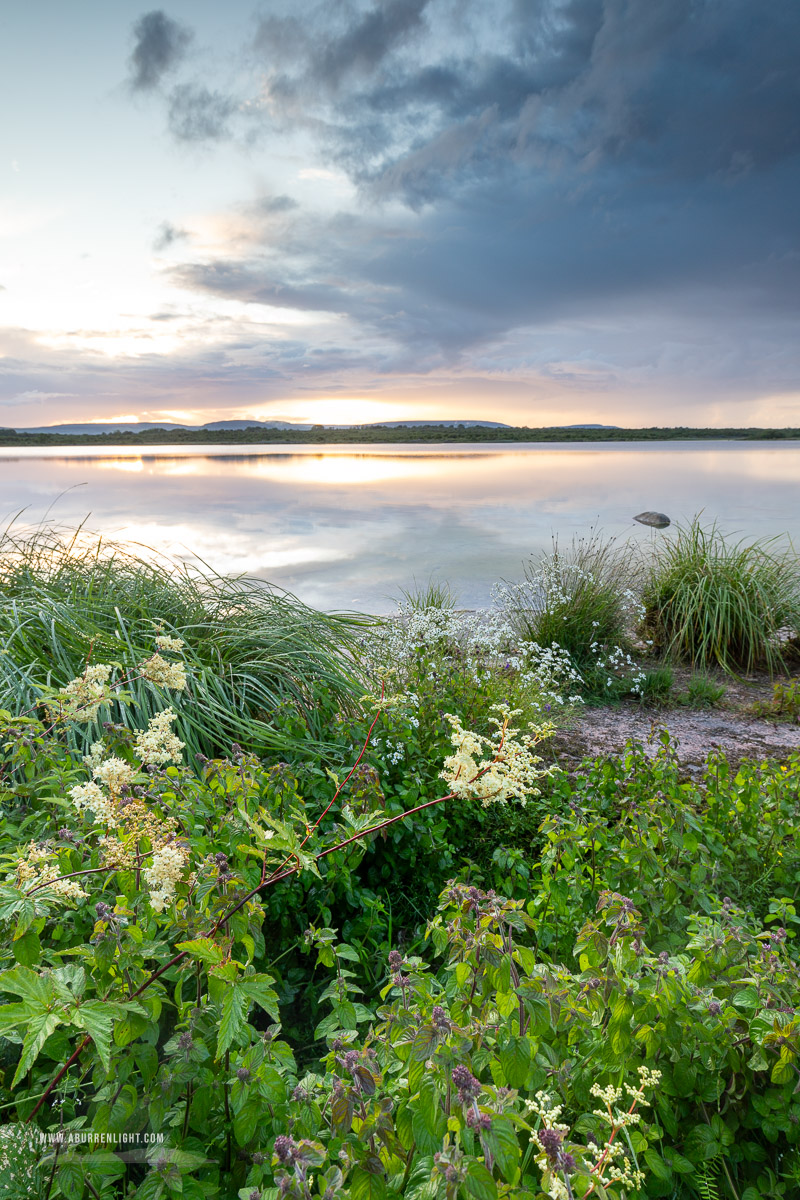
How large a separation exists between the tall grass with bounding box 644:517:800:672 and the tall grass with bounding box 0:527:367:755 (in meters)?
3.81

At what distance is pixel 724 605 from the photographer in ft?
22.9

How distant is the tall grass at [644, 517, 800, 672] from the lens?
276 inches

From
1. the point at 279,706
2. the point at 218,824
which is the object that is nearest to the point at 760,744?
the point at 279,706

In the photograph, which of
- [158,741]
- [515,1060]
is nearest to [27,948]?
[158,741]

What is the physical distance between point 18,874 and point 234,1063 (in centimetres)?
60

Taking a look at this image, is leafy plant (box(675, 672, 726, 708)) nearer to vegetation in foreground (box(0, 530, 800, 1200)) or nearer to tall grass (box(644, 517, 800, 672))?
tall grass (box(644, 517, 800, 672))

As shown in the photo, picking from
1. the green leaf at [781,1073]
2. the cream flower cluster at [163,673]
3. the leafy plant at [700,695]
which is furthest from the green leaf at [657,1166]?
the leafy plant at [700,695]

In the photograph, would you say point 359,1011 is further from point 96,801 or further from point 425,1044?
point 96,801

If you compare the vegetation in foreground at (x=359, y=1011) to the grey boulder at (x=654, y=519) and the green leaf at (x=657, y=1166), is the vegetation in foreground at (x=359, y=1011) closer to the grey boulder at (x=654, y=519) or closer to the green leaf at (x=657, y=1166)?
the green leaf at (x=657, y=1166)

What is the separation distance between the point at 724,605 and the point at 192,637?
17.7ft

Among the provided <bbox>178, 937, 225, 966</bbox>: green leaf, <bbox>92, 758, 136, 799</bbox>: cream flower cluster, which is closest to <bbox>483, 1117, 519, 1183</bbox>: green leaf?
<bbox>178, 937, 225, 966</bbox>: green leaf

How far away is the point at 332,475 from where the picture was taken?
101 ft

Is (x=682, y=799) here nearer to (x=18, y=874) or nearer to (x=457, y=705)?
(x=457, y=705)

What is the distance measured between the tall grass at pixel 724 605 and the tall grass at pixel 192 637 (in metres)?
3.81
